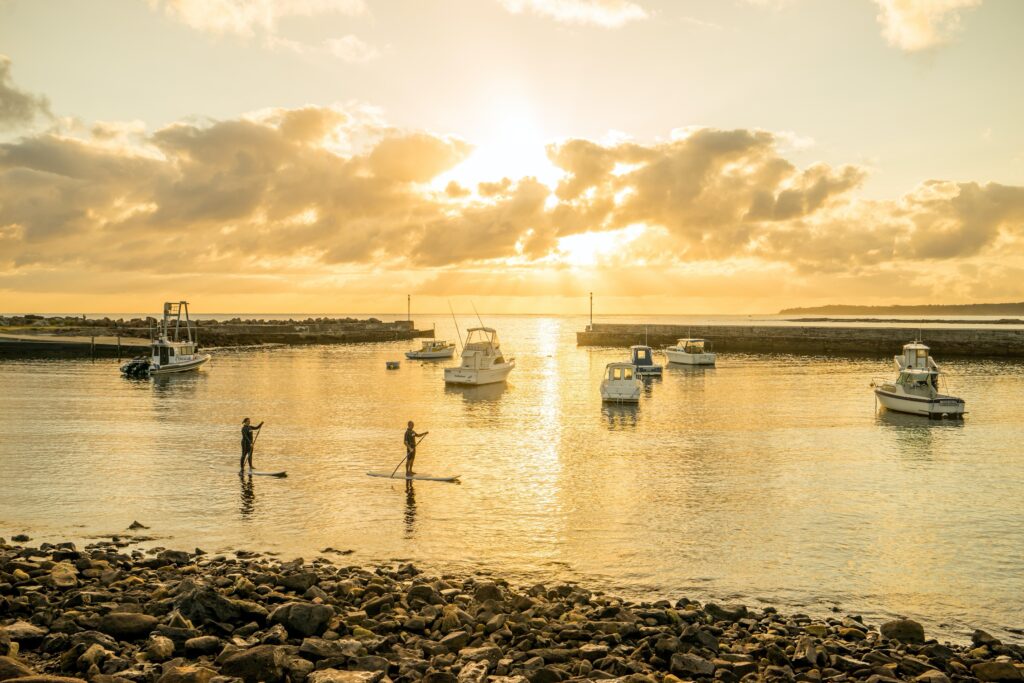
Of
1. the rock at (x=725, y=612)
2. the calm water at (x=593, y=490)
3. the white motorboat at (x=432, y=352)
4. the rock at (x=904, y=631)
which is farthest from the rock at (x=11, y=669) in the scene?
the white motorboat at (x=432, y=352)

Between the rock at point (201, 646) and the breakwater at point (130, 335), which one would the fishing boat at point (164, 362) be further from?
the rock at point (201, 646)

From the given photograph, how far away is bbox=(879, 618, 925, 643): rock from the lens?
12.3 meters

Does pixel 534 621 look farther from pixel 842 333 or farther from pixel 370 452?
pixel 842 333

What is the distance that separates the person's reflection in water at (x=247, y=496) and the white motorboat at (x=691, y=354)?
203 ft

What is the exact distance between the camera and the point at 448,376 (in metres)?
58.3

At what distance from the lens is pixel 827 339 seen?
346ft

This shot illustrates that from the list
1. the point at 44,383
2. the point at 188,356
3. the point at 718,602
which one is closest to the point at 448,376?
the point at 188,356

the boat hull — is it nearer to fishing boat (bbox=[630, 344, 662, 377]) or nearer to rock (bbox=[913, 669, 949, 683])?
fishing boat (bbox=[630, 344, 662, 377])

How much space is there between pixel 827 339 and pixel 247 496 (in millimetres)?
98684

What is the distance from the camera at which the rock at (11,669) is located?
9.05 m

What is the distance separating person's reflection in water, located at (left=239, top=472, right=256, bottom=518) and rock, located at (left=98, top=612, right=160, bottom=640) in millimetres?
9014

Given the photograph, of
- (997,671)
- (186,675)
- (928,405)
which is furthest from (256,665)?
(928,405)

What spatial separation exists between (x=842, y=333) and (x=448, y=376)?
71.7 meters

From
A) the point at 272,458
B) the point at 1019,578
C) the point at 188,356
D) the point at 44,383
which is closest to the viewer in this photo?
the point at 1019,578
